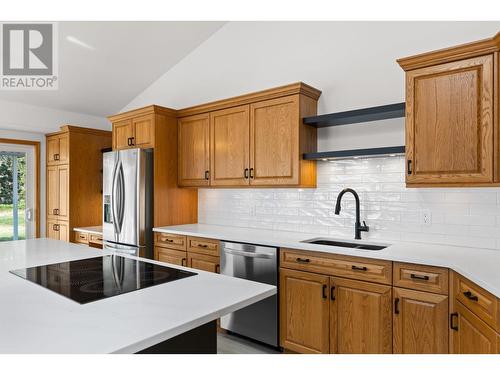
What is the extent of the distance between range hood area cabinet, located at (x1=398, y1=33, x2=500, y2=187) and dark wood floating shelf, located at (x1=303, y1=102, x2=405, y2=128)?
20 cm

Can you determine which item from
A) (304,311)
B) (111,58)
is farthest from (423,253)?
(111,58)

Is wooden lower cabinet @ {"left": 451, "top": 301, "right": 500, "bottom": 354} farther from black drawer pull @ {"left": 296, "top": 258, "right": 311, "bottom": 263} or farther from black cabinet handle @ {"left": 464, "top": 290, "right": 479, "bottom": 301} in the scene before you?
black drawer pull @ {"left": 296, "top": 258, "right": 311, "bottom": 263}

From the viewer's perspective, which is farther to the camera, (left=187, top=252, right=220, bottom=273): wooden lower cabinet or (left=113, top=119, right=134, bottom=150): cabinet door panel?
(left=113, top=119, right=134, bottom=150): cabinet door panel

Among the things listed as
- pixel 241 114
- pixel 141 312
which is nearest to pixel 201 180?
pixel 241 114

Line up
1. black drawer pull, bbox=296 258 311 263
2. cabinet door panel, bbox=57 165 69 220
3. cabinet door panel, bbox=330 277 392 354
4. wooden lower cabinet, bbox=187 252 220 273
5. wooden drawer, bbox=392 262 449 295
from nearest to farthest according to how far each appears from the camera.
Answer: wooden drawer, bbox=392 262 449 295, cabinet door panel, bbox=330 277 392 354, black drawer pull, bbox=296 258 311 263, wooden lower cabinet, bbox=187 252 220 273, cabinet door panel, bbox=57 165 69 220

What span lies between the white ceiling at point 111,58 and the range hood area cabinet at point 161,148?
0.69 m

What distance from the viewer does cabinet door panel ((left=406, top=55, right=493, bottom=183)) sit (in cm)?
219

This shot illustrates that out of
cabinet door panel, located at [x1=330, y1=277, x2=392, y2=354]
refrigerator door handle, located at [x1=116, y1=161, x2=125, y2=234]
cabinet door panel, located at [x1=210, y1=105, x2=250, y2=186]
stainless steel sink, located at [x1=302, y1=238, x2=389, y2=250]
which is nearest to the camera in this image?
cabinet door panel, located at [x1=330, y1=277, x2=392, y2=354]

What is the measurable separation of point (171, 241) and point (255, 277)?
112cm

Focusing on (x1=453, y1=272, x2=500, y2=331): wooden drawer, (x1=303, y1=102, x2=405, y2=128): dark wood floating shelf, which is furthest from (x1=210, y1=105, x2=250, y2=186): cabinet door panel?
(x1=453, y1=272, x2=500, y2=331): wooden drawer

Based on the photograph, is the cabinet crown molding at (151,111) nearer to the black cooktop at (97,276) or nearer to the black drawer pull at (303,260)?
the black cooktop at (97,276)

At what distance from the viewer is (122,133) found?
4.28m

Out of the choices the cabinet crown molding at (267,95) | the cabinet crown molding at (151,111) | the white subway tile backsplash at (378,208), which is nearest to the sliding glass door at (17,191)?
the cabinet crown molding at (151,111)

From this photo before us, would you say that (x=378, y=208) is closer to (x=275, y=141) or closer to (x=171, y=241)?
(x=275, y=141)
